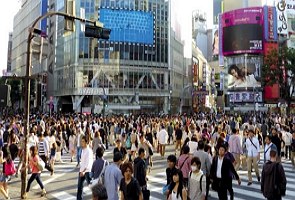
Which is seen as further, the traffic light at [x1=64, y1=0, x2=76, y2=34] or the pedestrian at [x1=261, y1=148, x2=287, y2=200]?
the traffic light at [x1=64, y1=0, x2=76, y2=34]

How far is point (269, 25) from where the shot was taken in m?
72.7

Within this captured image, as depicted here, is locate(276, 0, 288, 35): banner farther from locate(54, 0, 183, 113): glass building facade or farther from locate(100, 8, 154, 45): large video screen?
locate(100, 8, 154, 45): large video screen

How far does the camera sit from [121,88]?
2304 inches

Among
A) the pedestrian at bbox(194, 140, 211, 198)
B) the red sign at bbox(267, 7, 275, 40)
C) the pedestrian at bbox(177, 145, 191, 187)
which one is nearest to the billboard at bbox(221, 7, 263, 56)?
the red sign at bbox(267, 7, 275, 40)

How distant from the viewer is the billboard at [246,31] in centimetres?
7194

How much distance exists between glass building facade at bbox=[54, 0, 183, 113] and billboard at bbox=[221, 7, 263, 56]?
1583 centimetres

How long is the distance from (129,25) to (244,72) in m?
26.6

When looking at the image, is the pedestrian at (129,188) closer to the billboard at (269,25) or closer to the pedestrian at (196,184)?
the pedestrian at (196,184)

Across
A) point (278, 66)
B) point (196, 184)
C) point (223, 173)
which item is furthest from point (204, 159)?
point (278, 66)

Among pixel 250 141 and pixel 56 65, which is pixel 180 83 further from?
pixel 250 141

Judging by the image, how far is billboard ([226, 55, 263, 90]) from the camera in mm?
71125

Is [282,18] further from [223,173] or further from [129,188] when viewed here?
[129,188]

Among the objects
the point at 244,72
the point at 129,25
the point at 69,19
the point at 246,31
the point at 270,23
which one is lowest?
the point at 69,19

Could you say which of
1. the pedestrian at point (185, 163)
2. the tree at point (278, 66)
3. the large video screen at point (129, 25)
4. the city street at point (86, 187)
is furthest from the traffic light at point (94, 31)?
the large video screen at point (129, 25)
